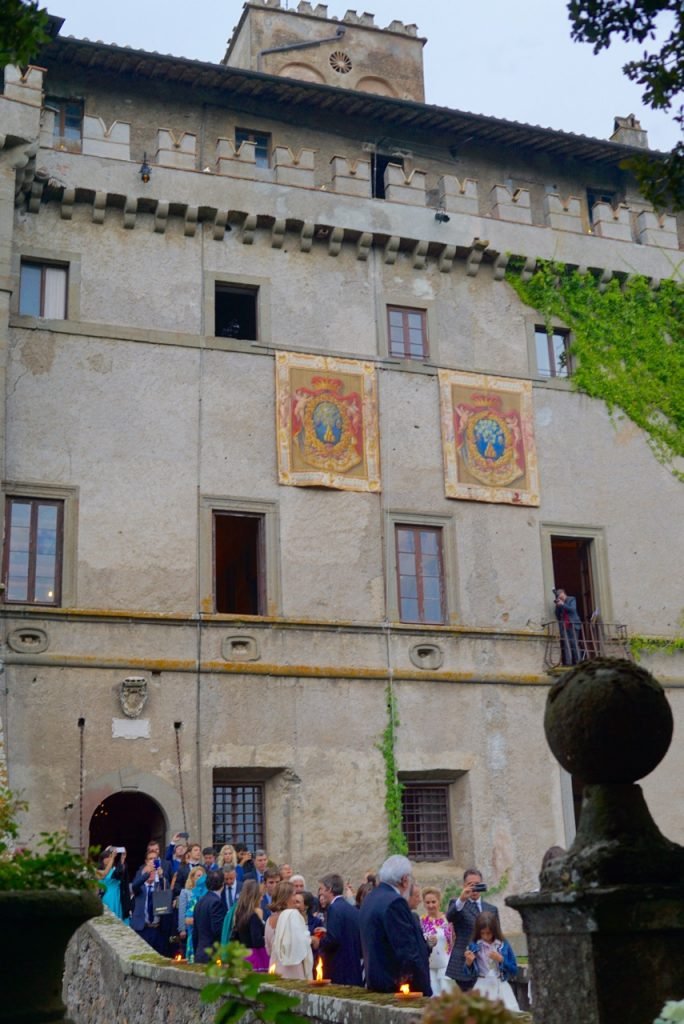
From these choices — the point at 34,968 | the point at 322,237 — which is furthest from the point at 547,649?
the point at 34,968

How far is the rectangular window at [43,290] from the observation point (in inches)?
854

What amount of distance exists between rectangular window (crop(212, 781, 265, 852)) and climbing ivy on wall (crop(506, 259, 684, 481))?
1016 centimetres

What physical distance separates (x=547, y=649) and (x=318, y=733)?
15.3 feet

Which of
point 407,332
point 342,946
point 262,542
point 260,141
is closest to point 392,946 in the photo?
point 342,946

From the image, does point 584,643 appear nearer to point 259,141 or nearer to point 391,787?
point 391,787

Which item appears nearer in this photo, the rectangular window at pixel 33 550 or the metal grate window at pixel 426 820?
the rectangular window at pixel 33 550

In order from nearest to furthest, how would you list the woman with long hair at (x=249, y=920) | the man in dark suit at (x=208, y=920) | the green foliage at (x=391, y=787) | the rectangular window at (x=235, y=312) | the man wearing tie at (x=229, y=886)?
the woman with long hair at (x=249, y=920)
the man in dark suit at (x=208, y=920)
the man wearing tie at (x=229, y=886)
the green foliage at (x=391, y=787)
the rectangular window at (x=235, y=312)

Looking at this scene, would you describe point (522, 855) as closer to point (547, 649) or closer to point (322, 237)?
point (547, 649)

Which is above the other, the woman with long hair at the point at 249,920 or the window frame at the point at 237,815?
the window frame at the point at 237,815

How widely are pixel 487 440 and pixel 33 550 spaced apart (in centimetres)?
854

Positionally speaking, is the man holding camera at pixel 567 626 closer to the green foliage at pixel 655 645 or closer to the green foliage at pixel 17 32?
the green foliage at pixel 655 645

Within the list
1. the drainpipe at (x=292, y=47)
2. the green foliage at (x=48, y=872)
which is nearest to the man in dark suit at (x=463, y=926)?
the green foliage at (x=48, y=872)

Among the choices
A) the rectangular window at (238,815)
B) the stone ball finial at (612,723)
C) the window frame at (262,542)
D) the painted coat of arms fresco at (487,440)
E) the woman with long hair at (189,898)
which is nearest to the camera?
the stone ball finial at (612,723)

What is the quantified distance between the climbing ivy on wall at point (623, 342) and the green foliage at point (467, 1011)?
22615 mm
